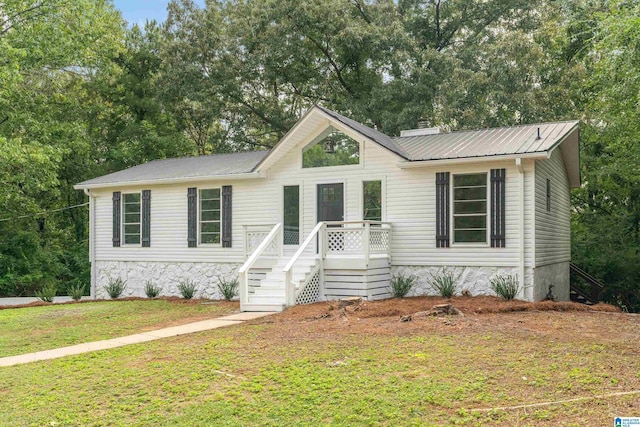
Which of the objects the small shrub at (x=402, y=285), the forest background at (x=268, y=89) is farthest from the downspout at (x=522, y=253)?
the forest background at (x=268, y=89)

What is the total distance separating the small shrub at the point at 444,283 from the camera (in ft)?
45.0

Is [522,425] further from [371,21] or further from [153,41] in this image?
[153,41]

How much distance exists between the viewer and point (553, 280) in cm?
1562

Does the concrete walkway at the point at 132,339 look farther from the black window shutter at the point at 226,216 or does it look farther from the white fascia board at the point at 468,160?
the black window shutter at the point at 226,216

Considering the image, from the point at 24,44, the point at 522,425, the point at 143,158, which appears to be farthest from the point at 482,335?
the point at 143,158

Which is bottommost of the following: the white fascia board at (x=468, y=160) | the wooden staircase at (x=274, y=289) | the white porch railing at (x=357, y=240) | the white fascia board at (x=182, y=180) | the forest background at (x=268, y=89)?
the wooden staircase at (x=274, y=289)

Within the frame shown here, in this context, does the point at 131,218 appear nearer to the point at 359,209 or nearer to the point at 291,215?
the point at 291,215

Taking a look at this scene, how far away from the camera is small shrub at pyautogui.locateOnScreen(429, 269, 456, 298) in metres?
13.7

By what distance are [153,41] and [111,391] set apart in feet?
84.2

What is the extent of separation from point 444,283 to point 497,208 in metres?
2.02

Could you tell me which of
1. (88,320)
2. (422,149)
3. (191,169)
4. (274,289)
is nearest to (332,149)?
(422,149)

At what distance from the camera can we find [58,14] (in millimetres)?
22328

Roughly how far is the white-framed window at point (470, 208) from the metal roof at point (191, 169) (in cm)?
551

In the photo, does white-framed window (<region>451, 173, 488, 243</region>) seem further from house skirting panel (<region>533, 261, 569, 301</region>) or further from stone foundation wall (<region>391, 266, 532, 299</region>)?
house skirting panel (<region>533, 261, 569, 301</region>)
